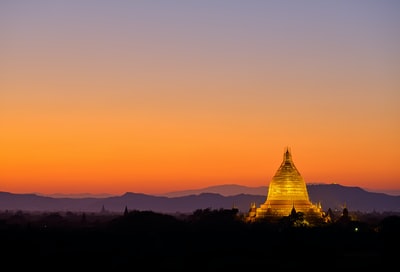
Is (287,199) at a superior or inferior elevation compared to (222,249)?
superior

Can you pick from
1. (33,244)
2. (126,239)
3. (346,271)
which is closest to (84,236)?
(126,239)

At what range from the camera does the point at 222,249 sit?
92.2 metres

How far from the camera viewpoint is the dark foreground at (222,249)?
77312 millimetres

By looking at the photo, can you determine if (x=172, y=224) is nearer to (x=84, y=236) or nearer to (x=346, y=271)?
(x=84, y=236)

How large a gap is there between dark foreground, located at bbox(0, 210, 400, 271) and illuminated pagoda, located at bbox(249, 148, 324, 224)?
5567 millimetres

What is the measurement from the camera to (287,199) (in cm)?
13262

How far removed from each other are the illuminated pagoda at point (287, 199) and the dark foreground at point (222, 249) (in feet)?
18.3

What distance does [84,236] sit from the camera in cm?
11475

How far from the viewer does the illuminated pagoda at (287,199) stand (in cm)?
13012

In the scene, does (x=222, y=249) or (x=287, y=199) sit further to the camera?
(x=287, y=199)

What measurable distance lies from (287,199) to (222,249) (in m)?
42.2

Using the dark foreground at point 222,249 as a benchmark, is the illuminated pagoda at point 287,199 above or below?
above

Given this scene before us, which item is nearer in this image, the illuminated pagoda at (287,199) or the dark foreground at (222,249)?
the dark foreground at (222,249)

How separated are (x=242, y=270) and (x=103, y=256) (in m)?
16.5
